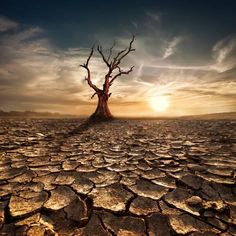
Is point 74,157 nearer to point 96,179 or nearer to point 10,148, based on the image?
point 96,179

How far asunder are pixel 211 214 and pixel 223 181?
0.84m

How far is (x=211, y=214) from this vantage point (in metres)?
1.83

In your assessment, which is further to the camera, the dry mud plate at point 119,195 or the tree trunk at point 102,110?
the tree trunk at point 102,110

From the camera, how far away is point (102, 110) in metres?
15.7

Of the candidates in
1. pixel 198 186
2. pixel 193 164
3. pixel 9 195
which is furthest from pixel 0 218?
pixel 193 164

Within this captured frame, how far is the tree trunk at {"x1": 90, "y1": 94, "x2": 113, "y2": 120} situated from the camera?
50.7 feet

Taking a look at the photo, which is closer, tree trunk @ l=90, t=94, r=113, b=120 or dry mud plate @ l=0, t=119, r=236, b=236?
dry mud plate @ l=0, t=119, r=236, b=236

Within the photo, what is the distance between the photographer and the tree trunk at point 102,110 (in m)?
15.5

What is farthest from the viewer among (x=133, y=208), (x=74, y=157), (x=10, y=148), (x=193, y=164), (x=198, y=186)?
(x=10, y=148)

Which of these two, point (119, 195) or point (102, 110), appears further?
point (102, 110)

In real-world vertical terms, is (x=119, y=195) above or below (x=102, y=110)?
below

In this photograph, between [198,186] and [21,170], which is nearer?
[198,186]

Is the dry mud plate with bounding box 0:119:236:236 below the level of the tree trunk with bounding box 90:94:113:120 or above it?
below

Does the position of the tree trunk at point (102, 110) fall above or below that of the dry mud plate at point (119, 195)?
above
